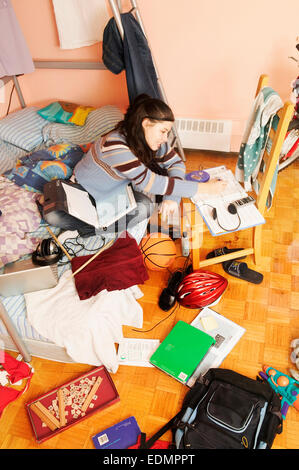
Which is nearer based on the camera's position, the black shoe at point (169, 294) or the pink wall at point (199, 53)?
the black shoe at point (169, 294)

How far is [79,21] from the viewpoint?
2564 mm

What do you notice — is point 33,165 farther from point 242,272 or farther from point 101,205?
point 242,272

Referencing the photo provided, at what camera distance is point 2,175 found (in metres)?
2.38

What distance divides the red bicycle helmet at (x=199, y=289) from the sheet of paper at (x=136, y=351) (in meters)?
0.29

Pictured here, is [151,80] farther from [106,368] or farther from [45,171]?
[106,368]

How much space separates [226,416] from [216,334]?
0.46m

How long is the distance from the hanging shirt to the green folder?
231 cm

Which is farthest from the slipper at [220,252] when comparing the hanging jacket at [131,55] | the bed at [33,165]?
the hanging jacket at [131,55]

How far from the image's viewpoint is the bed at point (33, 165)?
1793 mm

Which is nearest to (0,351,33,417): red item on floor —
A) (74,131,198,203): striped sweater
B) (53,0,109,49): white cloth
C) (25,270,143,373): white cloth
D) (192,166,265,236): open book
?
(25,270,143,373): white cloth

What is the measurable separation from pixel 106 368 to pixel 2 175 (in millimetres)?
1473

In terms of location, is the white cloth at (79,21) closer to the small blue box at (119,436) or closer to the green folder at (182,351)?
the green folder at (182,351)

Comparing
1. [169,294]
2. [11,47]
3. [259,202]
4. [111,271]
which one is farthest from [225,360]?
[11,47]

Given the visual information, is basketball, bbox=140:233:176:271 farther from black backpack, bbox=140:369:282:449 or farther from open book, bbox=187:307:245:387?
black backpack, bbox=140:369:282:449
